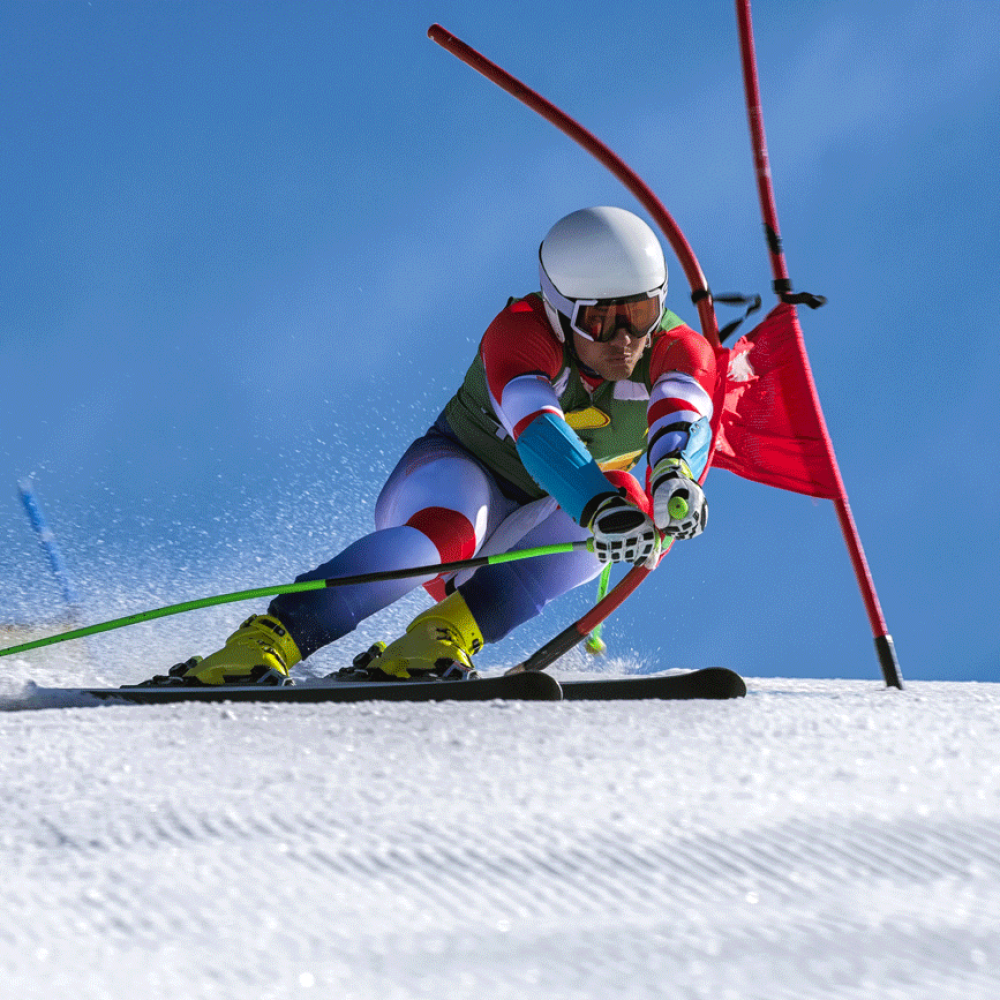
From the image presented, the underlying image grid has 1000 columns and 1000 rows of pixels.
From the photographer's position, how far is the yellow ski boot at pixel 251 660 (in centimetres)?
256

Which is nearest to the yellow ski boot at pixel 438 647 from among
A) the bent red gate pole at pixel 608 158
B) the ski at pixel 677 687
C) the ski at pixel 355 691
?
the ski at pixel 355 691

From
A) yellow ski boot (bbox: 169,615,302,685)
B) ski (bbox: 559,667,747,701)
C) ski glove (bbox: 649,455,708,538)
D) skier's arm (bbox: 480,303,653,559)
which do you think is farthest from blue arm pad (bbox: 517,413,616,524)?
yellow ski boot (bbox: 169,615,302,685)

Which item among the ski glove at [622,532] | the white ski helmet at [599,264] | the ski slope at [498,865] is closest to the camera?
the ski slope at [498,865]

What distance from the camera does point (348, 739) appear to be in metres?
1.68

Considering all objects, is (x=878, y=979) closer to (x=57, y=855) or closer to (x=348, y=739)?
(x=57, y=855)

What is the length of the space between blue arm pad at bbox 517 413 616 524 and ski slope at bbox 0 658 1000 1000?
0.82 meters

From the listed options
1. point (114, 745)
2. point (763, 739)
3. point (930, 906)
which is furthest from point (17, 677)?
point (930, 906)

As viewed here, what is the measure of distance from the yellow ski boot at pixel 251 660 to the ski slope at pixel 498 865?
80 cm

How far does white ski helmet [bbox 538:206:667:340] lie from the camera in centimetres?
271

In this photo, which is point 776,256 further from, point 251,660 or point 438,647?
point 251,660

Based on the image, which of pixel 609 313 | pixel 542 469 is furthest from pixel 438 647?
pixel 609 313

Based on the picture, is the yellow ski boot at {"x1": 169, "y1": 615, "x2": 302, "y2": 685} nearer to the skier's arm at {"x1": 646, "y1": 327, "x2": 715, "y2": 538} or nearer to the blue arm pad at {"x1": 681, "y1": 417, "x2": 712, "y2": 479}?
the skier's arm at {"x1": 646, "y1": 327, "x2": 715, "y2": 538}

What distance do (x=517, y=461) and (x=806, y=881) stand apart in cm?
199

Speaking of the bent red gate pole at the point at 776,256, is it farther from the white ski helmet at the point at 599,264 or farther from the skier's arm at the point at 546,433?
the skier's arm at the point at 546,433
